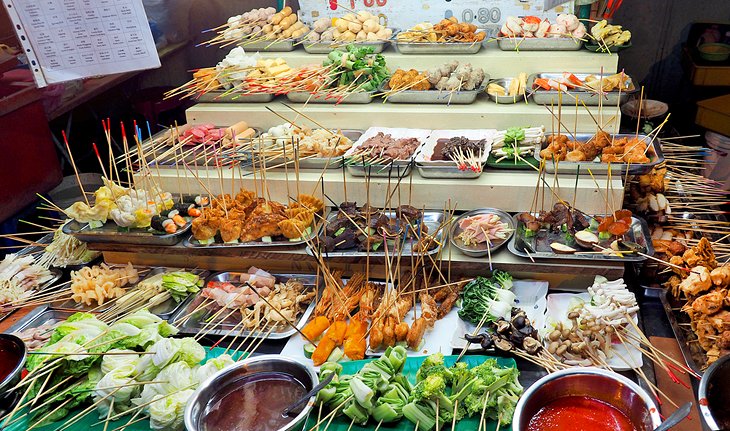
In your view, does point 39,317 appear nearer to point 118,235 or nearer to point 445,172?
point 118,235

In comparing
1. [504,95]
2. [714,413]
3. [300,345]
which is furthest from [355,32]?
[714,413]

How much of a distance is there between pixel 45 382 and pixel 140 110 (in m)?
4.46

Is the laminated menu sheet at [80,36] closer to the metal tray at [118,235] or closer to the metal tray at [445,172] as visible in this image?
the metal tray at [118,235]

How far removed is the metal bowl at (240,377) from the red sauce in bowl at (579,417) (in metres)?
1.15

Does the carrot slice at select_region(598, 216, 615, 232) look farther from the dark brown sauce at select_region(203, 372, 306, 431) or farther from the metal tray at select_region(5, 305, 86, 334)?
the metal tray at select_region(5, 305, 86, 334)

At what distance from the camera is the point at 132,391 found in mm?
3242

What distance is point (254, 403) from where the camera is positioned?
2986 mm

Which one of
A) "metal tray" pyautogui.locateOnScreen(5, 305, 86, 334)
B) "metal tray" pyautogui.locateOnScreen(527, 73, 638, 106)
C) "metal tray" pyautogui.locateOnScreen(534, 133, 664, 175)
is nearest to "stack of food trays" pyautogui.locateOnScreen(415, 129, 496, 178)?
"metal tray" pyautogui.locateOnScreen(534, 133, 664, 175)

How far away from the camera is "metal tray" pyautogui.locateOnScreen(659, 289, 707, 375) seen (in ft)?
10.9

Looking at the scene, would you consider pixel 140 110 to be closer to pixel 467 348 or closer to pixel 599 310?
pixel 467 348

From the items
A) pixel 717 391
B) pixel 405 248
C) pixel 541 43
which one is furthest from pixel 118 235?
pixel 541 43

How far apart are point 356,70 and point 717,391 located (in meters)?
4.57

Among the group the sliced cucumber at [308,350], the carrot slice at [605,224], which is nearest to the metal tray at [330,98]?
the carrot slice at [605,224]

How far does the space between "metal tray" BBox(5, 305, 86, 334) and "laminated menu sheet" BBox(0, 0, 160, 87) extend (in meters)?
1.73
